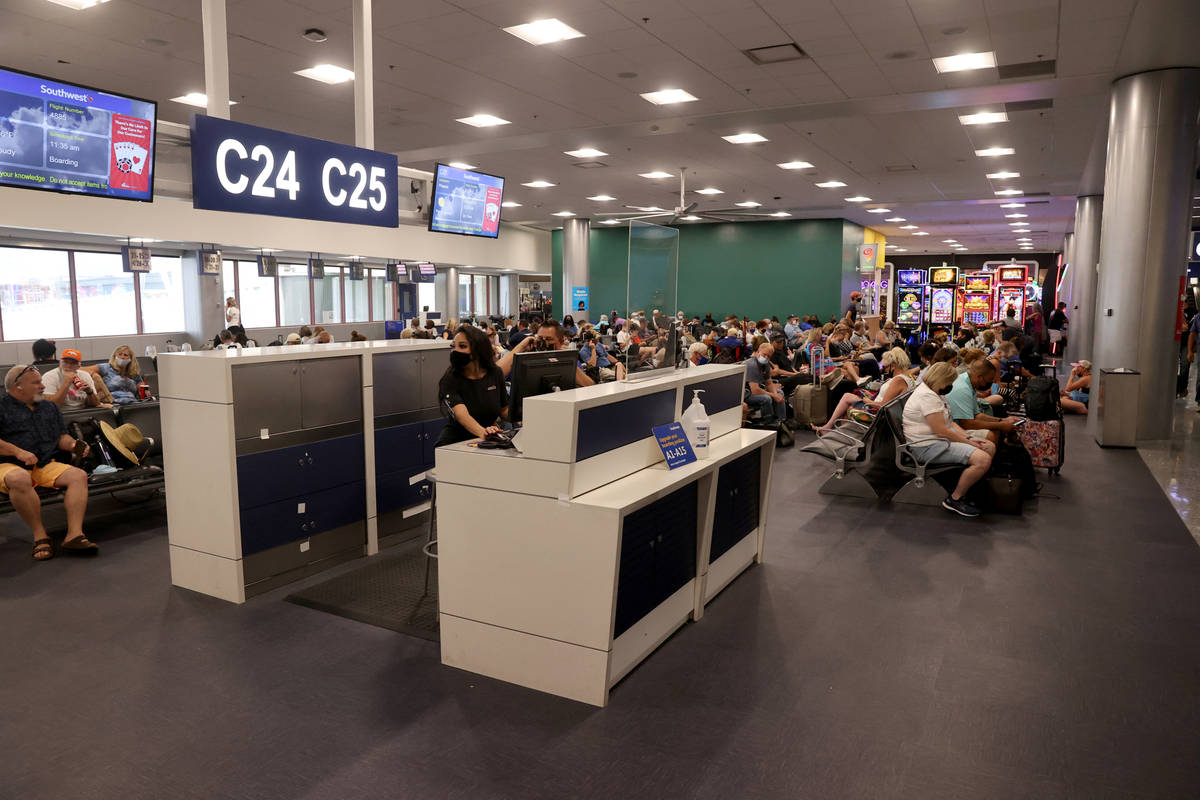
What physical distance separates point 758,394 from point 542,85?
454cm

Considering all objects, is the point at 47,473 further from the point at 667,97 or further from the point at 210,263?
the point at 210,263

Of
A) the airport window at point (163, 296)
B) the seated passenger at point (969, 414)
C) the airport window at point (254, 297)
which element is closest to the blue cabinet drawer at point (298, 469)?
the seated passenger at point (969, 414)

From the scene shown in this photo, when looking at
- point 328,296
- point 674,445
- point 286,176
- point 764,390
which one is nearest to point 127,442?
point 286,176

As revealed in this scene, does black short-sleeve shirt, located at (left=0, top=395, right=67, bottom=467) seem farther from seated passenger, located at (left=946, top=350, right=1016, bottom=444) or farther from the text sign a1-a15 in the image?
seated passenger, located at (left=946, top=350, right=1016, bottom=444)

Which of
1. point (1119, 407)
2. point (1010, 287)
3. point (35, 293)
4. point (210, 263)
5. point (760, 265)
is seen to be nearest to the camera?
Result: point (1119, 407)

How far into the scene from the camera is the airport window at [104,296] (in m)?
15.6

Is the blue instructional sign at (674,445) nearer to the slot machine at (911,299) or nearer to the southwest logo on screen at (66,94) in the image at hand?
the southwest logo on screen at (66,94)

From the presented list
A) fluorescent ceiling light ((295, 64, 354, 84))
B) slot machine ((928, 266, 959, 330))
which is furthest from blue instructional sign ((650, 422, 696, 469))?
slot machine ((928, 266, 959, 330))

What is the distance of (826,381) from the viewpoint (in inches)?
433

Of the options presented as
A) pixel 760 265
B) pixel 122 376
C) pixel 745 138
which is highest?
pixel 745 138

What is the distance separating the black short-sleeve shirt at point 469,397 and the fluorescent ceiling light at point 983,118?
8926 millimetres

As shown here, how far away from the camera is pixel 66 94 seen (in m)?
4.62

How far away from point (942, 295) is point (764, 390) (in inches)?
533

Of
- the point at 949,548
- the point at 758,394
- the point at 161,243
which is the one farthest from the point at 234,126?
the point at 161,243
